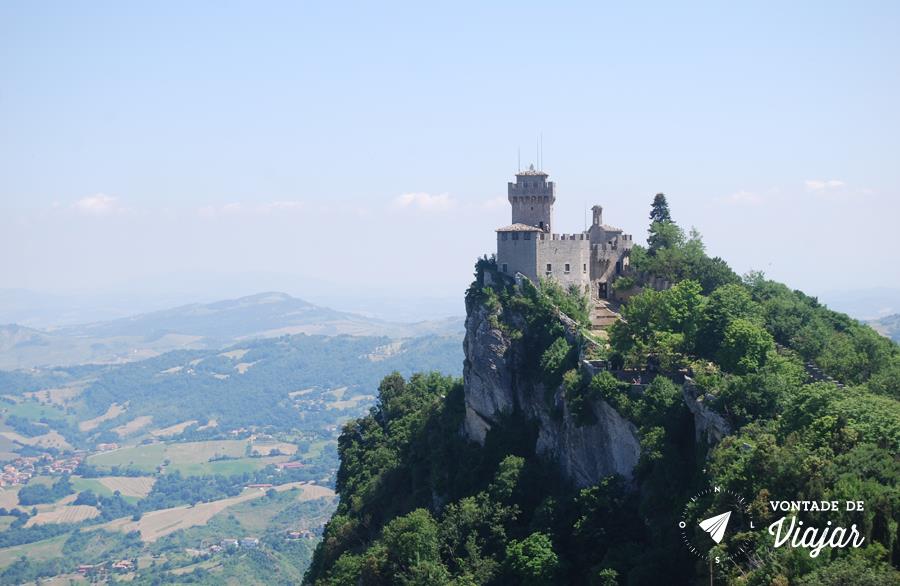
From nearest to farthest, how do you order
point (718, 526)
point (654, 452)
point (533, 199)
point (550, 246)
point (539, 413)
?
point (718, 526), point (654, 452), point (539, 413), point (550, 246), point (533, 199)

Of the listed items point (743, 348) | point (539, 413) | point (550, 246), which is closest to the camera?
point (743, 348)

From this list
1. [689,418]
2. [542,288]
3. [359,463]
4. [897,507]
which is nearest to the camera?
[897,507]

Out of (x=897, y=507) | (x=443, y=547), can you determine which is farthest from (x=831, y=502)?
(x=443, y=547)

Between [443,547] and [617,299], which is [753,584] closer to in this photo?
[443,547]

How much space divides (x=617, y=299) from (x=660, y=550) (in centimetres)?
3446

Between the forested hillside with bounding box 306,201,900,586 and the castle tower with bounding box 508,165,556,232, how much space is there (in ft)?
15.7

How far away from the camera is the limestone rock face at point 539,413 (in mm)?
54656

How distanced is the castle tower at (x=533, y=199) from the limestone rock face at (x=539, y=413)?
7478 mm

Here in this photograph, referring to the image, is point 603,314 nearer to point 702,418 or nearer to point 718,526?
point 702,418

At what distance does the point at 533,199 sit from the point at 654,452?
1168 inches

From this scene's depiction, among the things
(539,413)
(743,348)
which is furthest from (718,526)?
(539,413)

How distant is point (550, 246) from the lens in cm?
7238

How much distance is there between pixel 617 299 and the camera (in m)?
76.6

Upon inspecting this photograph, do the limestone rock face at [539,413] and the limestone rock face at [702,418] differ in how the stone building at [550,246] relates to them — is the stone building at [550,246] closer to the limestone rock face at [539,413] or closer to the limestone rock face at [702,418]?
the limestone rock face at [539,413]
